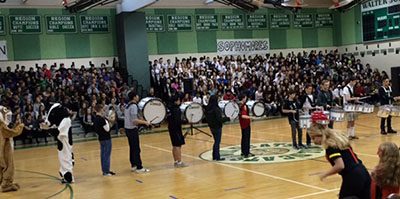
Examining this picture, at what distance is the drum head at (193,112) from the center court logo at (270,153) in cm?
216

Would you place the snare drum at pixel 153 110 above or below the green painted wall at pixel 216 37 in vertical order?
below

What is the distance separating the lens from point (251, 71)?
2777 centimetres

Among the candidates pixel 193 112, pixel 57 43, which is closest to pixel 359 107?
pixel 193 112

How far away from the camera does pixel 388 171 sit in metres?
4.49

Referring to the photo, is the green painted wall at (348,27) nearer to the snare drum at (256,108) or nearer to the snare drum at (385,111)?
the snare drum at (256,108)

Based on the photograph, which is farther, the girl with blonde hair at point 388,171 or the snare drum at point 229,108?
the snare drum at point 229,108

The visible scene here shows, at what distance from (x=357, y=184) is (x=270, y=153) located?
307 inches

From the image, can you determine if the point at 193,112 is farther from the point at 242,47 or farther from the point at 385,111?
the point at 242,47

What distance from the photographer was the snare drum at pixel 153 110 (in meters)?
12.9

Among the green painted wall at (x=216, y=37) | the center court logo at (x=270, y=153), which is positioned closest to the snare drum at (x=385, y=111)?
the center court logo at (x=270, y=153)

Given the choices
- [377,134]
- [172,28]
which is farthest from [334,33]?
[377,134]

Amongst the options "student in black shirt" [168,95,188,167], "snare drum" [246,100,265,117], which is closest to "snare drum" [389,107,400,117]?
"snare drum" [246,100,265,117]

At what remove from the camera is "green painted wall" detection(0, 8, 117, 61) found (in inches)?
983

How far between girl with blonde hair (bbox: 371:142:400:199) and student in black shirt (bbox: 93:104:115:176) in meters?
7.35
